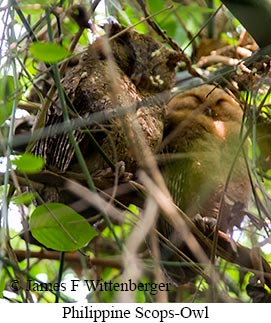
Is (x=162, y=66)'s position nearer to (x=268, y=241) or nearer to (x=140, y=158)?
(x=268, y=241)

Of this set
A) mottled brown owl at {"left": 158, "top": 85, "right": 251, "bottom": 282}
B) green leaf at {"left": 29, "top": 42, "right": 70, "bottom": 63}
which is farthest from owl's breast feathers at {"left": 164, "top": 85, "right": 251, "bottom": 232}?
green leaf at {"left": 29, "top": 42, "right": 70, "bottom": 63}

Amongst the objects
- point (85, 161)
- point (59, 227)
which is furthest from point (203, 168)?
point (59, 227)

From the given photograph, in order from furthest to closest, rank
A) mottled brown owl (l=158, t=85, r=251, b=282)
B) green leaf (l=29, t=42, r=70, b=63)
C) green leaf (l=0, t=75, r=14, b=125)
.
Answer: mottled brown owl (l=158, t=85, r=251, b=282), green leaf (l=0, t=75, r=14, b=125), green leaf (l=29, t=42, r=70, b=63)

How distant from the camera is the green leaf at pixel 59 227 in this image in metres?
1.15

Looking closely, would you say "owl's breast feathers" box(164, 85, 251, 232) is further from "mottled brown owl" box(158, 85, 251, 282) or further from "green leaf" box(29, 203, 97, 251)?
"green leaf" box(29, 203, 97, 251)

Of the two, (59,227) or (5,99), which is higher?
(5,99)

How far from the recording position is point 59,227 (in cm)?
116

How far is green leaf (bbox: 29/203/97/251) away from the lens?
3.78 feet

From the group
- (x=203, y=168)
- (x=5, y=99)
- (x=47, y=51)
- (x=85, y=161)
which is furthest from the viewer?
(x=203, y=168)

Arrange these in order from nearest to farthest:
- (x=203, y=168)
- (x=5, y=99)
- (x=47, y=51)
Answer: (x=47, y=51) → (x=5, y=99) → (x=203, y=168)

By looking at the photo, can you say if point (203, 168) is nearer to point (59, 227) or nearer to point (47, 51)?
point (59, 227)

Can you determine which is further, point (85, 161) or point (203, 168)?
point (203, 168)

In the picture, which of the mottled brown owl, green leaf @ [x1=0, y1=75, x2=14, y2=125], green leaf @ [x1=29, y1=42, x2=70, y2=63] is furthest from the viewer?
the mottled brown owl
